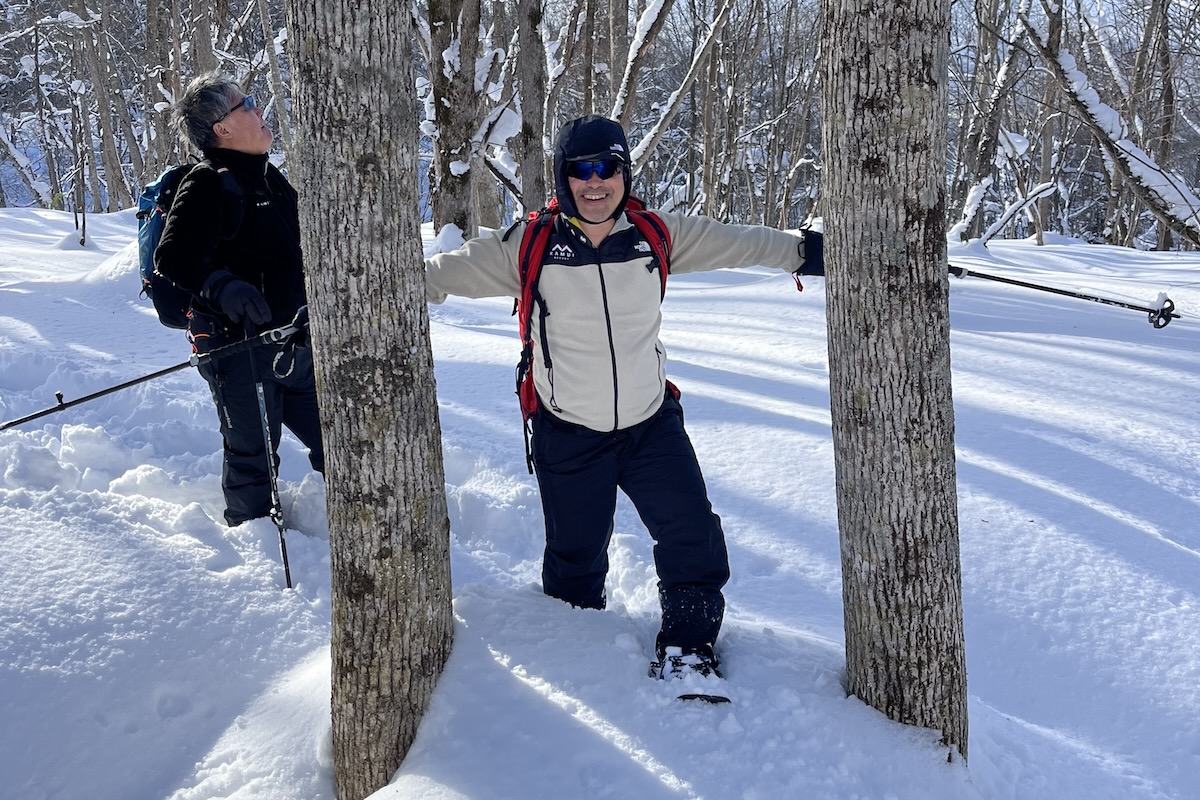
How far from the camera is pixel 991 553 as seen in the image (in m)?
3.59

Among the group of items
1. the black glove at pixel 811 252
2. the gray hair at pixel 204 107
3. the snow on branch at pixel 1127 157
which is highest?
the snow on branch at pixel 1127 157

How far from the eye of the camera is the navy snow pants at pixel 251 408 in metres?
3.22

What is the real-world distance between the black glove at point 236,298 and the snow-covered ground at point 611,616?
891 mm

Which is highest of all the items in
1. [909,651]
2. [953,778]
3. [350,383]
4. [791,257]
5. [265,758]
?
[791,257]

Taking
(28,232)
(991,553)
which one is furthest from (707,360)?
(28,232)

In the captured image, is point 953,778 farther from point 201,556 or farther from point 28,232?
point 28,232

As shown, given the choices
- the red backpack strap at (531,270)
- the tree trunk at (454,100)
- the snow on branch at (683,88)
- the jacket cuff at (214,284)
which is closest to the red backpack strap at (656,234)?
the red backpack strap at (531,270)

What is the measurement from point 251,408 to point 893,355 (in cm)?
241

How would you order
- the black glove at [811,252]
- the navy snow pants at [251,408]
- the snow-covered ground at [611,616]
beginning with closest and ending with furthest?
the snow-covered ground at [611,616], the black glove at [811,252], the navy snow pants at [251,408]

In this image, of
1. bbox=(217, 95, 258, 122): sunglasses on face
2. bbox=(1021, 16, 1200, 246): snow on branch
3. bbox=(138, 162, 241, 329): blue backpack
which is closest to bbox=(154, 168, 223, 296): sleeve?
bbox=(138, 162, 241, 329): blue backpack

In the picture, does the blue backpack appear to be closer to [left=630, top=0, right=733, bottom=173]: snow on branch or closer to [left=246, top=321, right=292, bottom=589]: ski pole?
[left=246, top=321, right=292, bottom=589]: ski pole

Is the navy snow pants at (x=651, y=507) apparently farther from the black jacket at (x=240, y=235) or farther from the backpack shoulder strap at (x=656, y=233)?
the black jacket at (x=240, y=235)

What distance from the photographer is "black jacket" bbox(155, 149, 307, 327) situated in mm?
2949

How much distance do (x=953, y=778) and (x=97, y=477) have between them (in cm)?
373
